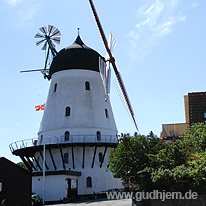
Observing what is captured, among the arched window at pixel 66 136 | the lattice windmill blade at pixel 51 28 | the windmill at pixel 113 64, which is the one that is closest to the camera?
the windmill at pixel 113 64

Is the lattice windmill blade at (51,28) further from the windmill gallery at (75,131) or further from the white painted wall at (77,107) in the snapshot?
the white painted wall at (77,107)

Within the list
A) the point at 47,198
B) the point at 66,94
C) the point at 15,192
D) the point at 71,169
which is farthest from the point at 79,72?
the point at 15,192

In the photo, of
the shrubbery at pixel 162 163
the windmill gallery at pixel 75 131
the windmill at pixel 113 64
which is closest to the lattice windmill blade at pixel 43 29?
the windmill gallery at pixel 75 131

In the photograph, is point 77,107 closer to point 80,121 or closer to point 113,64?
point 80,121

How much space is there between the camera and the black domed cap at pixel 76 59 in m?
37.6

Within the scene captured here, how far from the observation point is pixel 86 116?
35594 mm

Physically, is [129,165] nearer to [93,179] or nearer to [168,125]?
[168,125]

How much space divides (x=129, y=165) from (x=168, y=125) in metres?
10.5

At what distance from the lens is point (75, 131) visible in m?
34.7

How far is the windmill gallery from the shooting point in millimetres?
31281

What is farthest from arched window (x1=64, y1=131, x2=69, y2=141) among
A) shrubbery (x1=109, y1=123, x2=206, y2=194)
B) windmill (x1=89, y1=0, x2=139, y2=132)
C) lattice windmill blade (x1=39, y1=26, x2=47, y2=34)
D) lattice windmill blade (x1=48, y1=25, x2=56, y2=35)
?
lattice windmill blade (x1=39, y1=26, x2=47, y2=34)

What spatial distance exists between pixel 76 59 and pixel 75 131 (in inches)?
326

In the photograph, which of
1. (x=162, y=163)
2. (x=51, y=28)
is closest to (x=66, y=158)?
(x=51, y=28)

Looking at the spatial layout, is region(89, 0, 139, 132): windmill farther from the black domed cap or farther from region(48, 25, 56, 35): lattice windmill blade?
region(48, 25, 56, 35): lattice windmill blade
